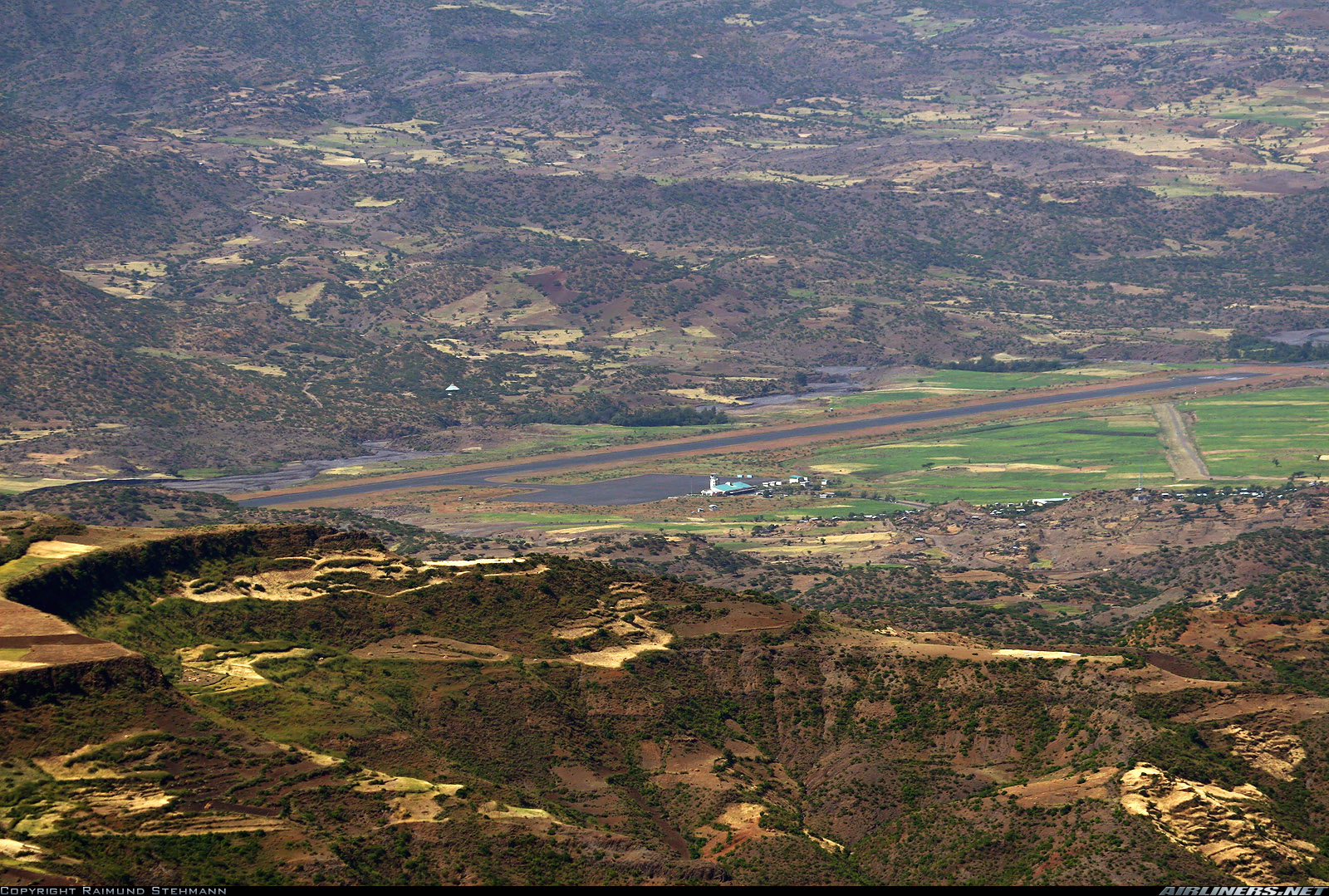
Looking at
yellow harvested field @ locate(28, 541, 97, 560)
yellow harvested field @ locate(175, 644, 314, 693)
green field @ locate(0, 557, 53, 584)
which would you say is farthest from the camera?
yellow harvested field @ locate(28, 541, 97, 560)

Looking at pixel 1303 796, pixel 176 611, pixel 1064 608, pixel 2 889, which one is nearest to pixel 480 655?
pixel 176 611

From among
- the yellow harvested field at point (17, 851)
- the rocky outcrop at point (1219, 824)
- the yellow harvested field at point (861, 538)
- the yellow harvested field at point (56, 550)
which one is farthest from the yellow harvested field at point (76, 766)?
the yellow harvested field at point (861, 538)

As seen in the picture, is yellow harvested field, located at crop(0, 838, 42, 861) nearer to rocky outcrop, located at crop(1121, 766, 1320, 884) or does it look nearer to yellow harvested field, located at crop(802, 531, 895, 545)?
rocky outcrop, located at crop(1121, 766, 1320, 884)

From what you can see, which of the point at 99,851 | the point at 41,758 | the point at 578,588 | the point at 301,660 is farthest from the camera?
the point at 578,588

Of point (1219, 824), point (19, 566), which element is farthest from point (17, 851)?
point (1219, 824)

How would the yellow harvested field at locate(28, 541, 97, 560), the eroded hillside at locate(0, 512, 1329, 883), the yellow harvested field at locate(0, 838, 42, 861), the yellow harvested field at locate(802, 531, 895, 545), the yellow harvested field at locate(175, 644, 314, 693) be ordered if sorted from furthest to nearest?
the yellow harvested field at locate(802, 531, 895, 545)
the yellow harvested field at locate(28, 541, 97, 560)
the yellow harvested field at locate(175, 644, 314, 693)
the eroded hillside at locate(0, 512, 1329, 883)
the yellow harvested field at locate(0, 838, 42, 861)

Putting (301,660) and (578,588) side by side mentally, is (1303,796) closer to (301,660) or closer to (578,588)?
(578,588)

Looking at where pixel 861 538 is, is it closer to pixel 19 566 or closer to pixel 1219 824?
pixel 1219 824

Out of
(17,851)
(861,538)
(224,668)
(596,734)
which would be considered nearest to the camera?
(17,851)

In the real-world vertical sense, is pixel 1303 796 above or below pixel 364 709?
below

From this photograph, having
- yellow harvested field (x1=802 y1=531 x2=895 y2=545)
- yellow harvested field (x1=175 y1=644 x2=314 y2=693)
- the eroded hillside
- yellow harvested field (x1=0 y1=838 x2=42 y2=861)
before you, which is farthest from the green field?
yellow harvested field (x1=802 y1=531 x2=895 y2=545)

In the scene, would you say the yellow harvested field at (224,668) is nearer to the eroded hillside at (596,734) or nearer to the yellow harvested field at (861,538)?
the eroded hillside at (596,734)
